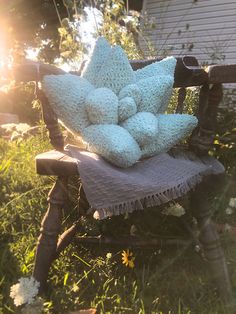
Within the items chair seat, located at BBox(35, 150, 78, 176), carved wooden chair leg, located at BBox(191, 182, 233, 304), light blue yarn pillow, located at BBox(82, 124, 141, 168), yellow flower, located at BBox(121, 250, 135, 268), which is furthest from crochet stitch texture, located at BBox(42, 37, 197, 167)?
yellow flower, located at BBox(121, 250, 135, 268)

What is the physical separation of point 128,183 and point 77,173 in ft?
0.60

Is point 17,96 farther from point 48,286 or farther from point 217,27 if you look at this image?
point 48,286

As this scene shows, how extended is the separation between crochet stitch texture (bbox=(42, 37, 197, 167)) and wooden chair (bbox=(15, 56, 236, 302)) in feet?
0.24

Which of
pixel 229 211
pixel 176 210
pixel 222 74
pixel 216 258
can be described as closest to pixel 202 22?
pixel 229 211

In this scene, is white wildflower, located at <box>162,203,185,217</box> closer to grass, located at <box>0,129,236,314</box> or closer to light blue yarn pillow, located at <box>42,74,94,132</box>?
grass, located at <box>0,129,236,314</box>

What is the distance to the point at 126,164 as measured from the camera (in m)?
1.62

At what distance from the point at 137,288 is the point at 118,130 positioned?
0.64 meters

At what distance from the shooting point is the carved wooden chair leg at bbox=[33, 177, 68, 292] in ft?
5.21

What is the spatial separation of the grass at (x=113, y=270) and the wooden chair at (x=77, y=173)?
0.45 ft

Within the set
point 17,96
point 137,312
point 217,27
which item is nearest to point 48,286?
point 137,312

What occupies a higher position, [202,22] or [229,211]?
[202,22]

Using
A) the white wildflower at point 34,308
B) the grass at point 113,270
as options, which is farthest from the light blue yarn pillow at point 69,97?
the white wildflower at point 34,308

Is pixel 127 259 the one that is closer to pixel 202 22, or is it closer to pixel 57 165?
pixel 57 165

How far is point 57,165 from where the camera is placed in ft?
5.09
